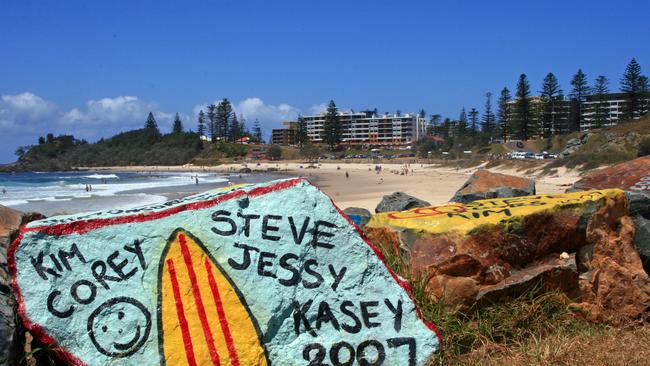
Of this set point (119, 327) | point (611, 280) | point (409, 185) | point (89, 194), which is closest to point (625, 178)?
point (611, 280)

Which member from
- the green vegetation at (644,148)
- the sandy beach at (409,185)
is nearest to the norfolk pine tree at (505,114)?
the sandy beach at (409,185)

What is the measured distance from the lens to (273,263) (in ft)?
11.5

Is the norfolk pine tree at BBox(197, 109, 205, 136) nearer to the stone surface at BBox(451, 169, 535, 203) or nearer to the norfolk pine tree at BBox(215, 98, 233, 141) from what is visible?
the norfolk pine tree at BBox(215, 98, 233, 141)

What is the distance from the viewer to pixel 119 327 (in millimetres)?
3281

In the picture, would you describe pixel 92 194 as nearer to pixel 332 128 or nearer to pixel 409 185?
pixel 409 185

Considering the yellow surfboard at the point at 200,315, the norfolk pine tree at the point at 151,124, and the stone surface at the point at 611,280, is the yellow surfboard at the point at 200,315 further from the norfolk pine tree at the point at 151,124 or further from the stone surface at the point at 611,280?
the norfolk pine tree at the point at 151,124

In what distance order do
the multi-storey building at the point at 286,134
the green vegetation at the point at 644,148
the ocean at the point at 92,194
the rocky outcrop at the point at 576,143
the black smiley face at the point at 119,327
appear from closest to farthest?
the black smiley face at the point at 119,327
the ocean at the point at 92,194
the green vegetation at the point at 644,148
the rocky outcrop at the point at 576,143
the multi-storey building at the point at 286,134

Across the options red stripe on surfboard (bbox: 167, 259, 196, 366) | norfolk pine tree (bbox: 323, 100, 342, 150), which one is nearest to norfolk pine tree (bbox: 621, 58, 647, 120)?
norfolk pine tree (bbox: 323, 100, 342, 150)

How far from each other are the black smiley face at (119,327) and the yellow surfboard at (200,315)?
0.37 feet

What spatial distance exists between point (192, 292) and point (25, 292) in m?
0.92

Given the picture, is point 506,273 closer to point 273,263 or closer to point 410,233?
point 410,233

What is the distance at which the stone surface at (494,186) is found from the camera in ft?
24.7

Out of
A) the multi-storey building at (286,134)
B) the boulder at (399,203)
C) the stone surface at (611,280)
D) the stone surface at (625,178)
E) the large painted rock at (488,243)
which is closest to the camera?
the large painted rock at (488,243)

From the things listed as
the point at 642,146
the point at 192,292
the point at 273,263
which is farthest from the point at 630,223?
the point at 642,146
